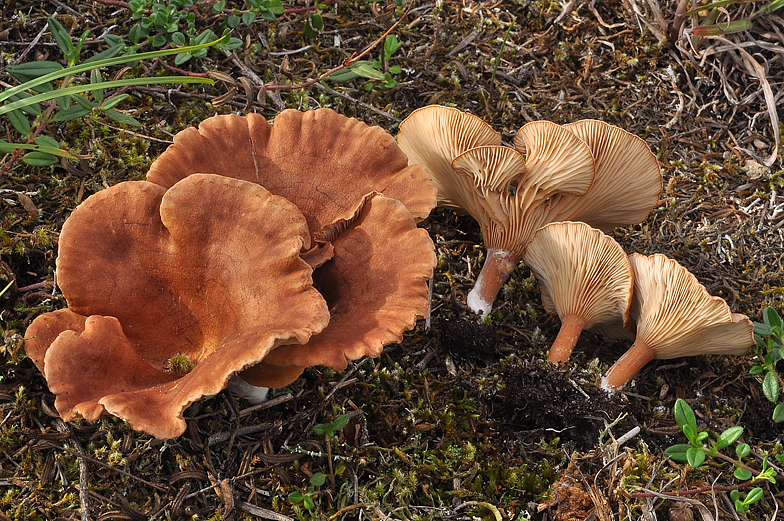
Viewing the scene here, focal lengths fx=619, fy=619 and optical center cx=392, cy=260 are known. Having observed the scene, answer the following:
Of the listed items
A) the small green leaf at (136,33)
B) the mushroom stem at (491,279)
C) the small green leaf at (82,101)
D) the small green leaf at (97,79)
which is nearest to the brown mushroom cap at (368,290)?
the mushroom stem at (491,279)

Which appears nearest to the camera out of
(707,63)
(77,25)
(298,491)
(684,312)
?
(298,491)

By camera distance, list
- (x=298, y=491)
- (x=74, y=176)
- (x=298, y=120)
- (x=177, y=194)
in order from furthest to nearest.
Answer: (x=74, y=176)
(x=298, y=120)
(x=298, y=491)
(x=177, y=194)

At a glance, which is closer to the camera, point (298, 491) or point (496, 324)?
point (298, 491)

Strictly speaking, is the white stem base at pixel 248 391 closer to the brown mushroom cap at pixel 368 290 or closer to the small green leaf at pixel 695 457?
the brown mushroom cap at pixel 368 290

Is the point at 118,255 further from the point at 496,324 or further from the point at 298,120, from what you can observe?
the point at 496,324

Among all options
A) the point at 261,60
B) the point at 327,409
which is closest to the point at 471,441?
the point at 327,409

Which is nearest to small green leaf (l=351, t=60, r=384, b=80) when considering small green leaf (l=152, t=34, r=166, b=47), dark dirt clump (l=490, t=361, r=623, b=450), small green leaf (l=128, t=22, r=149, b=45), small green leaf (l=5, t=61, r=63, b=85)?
small green leaf (l=152, t=34, r=166, b=47)
